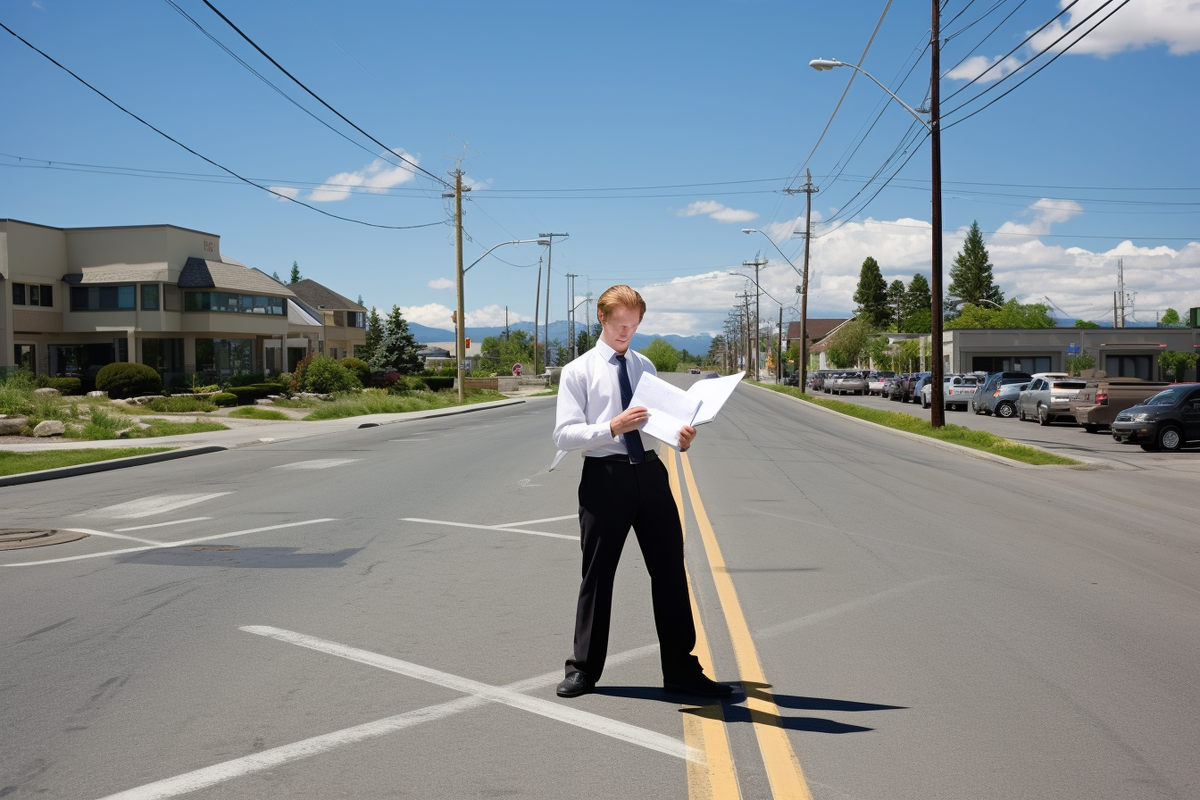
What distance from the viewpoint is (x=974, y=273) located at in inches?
5261

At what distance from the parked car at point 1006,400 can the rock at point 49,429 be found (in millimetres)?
30377

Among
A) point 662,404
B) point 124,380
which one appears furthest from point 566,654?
point 124,380

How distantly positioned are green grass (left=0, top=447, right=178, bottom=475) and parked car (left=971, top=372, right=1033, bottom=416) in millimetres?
30070

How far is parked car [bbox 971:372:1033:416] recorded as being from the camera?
3888cm

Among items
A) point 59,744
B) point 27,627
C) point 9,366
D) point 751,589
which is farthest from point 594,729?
point 9,366

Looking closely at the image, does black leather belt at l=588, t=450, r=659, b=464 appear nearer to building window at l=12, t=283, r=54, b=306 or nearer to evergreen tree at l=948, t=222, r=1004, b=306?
building window at l=12, t=283, r=54, b=306

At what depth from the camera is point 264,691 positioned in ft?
16.9

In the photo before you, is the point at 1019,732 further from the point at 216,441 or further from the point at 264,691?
the point at 216,441

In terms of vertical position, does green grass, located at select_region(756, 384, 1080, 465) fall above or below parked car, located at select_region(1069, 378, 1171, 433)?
below

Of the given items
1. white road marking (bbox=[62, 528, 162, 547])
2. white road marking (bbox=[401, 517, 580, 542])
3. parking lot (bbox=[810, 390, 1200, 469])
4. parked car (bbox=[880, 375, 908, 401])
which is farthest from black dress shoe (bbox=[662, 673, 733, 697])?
parked car (bbox=[880, 375, 908, 401])

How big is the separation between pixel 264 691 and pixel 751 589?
3707mm

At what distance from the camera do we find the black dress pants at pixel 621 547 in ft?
16.2

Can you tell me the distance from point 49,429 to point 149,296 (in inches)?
1088

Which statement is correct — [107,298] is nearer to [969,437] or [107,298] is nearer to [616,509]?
[969,437]
